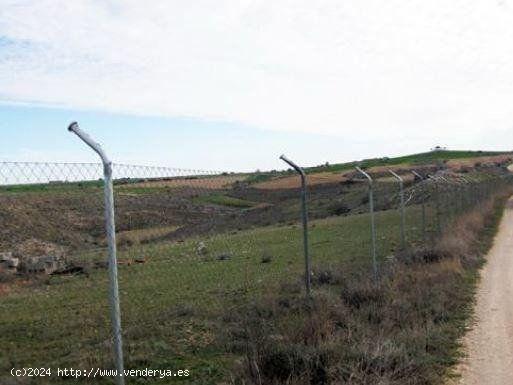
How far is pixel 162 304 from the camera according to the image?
41.4 feet

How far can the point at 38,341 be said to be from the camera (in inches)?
393

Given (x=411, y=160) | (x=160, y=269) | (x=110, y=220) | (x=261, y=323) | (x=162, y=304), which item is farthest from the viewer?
(x=411, y=160)

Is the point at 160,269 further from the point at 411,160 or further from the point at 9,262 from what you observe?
the point at 411,160

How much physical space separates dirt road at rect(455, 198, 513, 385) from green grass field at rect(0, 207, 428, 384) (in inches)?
115

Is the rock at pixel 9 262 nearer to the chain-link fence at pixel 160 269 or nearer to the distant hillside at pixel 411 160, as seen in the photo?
the chain-link fence at pixel 160 269

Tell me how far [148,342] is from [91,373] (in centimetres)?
144

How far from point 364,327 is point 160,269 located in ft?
41.0

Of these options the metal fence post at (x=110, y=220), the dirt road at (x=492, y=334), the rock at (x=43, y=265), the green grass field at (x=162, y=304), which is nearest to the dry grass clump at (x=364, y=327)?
the dirt road at (x=492, y=334)

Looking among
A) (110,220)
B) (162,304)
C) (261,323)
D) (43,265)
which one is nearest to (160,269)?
(43,265)

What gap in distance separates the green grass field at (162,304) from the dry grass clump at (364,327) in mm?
719

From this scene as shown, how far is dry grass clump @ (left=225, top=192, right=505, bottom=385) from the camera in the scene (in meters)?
6.36

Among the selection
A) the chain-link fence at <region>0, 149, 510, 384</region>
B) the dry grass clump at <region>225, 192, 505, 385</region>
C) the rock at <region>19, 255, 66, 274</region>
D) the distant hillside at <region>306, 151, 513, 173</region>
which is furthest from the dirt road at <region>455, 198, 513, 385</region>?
the distant hillside at <region>306, 151, 513, 173</region>

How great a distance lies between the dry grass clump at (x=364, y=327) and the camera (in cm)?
636

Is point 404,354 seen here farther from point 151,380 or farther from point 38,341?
point 38,341
